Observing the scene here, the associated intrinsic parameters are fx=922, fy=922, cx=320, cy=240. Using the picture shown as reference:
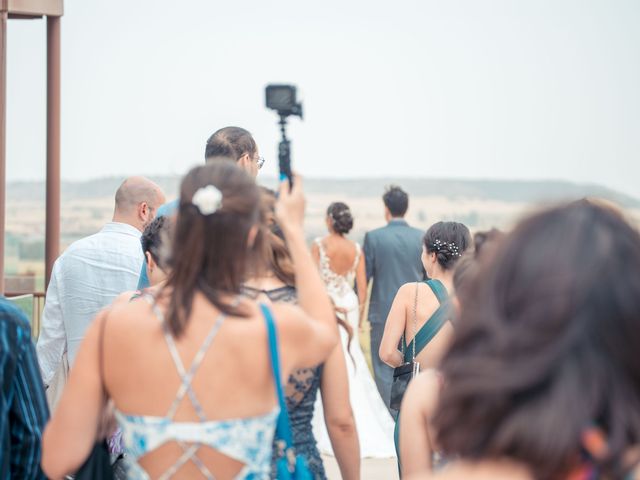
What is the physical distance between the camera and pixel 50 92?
316 inches

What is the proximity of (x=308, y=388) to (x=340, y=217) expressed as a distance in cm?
648

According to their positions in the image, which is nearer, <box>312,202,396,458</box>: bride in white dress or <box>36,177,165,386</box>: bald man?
<box>36,177,165,386</box>: bald man

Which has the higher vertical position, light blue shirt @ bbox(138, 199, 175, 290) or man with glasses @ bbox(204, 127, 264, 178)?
man with glasses @ bbox(204, 127, 264, 178)

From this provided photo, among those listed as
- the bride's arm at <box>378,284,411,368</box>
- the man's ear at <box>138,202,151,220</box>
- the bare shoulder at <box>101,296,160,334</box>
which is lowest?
the bride's arm at <box>378,284,411,368</box>

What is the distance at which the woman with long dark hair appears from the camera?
119 centimetres

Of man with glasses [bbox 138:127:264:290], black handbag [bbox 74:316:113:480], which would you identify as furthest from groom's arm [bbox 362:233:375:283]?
black handbag [bbox 74:316:113:480]

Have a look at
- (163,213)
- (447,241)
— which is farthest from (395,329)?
(163,213)

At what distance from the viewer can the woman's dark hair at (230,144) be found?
402cm

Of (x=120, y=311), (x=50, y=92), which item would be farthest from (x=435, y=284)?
(x=50, y=92)

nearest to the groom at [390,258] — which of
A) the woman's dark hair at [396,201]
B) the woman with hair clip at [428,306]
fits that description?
the woman's dark hair at [396,201]

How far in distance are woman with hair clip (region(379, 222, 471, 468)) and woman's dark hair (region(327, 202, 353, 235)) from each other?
4.81 metres

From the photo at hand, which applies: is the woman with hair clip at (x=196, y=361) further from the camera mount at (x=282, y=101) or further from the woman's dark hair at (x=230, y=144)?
the woman's dark hair at (x=230, y=144)

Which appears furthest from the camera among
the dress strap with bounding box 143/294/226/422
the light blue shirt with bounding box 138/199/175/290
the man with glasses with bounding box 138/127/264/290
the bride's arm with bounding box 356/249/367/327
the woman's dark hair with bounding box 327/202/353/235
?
the bride's arm with bounding box 356/249/367/327

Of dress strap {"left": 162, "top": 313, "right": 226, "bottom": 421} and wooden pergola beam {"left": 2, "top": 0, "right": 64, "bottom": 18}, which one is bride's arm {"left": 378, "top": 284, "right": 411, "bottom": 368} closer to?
dress strap {"left": 162, "top": 313, "right": 226, "bottom": 421}
